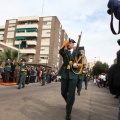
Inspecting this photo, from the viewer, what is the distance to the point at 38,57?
6103cm

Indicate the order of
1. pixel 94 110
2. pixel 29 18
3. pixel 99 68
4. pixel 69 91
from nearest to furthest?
pixel 69 91 < pixel 94 110 < pixel 29 18 < pixel 99 68

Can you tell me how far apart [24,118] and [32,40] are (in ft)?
190

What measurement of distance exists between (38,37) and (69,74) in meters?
57.7

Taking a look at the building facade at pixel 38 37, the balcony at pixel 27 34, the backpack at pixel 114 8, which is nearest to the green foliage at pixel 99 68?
the building facade at pixel 38 37

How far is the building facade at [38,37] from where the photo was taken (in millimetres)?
60312

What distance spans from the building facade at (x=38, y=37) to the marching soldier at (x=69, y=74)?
5221 cm

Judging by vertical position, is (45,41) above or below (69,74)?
above

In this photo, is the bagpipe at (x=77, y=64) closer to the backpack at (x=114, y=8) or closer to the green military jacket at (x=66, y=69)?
the green military jacket at (x=66, y=69)

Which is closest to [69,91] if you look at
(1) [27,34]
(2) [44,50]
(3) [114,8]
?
(3) [114,8]

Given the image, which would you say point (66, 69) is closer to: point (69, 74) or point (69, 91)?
point (69, 74)

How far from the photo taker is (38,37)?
62.3 metres

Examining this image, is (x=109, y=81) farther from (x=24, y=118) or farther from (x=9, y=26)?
(x=9, y=26)

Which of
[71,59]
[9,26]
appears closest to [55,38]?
[9,26]

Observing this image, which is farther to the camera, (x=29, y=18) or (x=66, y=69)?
(x=29, y=18)
